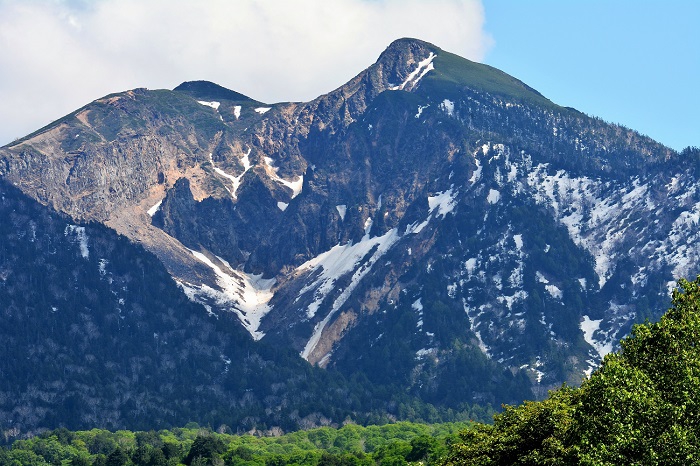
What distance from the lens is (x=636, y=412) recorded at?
124 meters

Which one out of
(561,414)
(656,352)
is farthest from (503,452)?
(656,352)

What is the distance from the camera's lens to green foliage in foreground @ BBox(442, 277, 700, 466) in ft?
400

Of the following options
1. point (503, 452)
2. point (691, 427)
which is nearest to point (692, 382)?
point (691, 427)

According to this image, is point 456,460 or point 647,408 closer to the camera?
point 647,408

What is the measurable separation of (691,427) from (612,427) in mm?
6136

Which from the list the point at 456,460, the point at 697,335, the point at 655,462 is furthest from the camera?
the point at 456,460

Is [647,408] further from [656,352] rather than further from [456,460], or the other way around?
[456,460]

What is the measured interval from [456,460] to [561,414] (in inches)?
598

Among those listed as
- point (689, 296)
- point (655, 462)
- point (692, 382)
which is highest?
point (689, 296)

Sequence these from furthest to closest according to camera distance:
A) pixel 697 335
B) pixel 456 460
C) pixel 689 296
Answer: pixel 456 460 → pixel 689 296 → pixel 697 335

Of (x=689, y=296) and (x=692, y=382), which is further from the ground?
(x=689, y=296)

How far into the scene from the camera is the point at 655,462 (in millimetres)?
120750

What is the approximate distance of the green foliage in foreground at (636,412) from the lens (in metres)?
122

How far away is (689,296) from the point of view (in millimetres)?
144250
